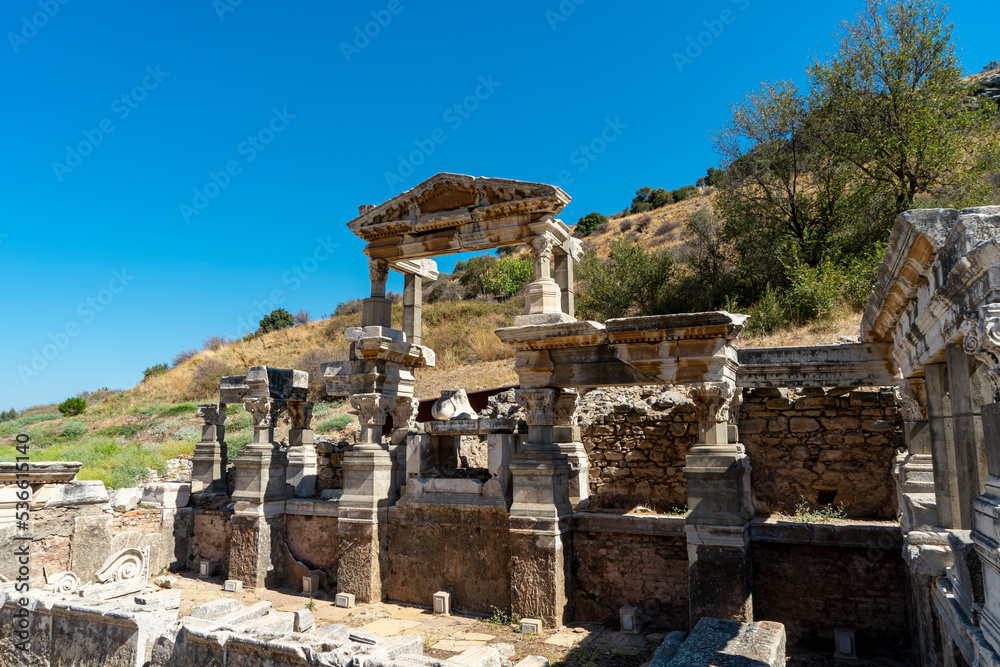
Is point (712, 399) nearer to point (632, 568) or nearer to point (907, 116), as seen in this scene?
point (632, 568)

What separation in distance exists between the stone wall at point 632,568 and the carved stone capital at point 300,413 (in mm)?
6386

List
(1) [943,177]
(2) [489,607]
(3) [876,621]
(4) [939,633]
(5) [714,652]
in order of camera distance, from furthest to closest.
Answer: (1) [943,177] < (2) [489,607] < (3) [876,621] < (4) [939,633] < (5) [714,652]

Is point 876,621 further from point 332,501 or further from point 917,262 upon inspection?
point 332,501

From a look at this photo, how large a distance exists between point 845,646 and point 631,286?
15.4 meters

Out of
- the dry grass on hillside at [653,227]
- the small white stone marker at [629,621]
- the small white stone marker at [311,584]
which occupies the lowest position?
the small white stone marker at [311,584]

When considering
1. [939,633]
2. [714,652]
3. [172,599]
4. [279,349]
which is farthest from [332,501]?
[279,349]

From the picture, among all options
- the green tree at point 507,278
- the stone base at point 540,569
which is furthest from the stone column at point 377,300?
the green tree at point 507,278

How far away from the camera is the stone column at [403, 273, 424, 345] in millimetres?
10828

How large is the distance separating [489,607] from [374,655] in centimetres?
460

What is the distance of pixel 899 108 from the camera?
16.2 m

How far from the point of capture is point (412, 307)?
36.0ft

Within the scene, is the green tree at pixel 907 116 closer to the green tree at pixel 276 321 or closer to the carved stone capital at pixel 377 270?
the carved stone capital at pixel 377 270

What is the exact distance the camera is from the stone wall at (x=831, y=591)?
6.68m

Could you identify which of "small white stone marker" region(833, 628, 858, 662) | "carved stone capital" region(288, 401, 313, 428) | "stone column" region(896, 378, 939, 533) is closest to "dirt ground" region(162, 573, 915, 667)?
"small white stone marker" region(833, 628, 858, 662)
